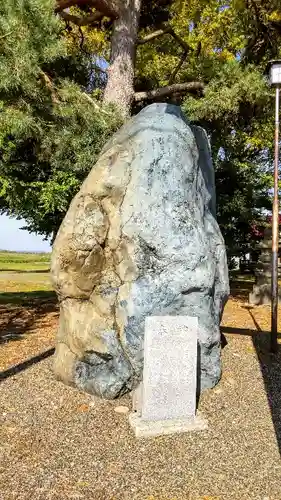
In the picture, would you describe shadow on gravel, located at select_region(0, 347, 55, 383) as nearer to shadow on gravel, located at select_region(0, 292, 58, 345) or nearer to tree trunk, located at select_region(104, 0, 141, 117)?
shadow on gravel, located at select_region(0, 292, 58, 345)

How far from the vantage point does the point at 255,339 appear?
7.22 m

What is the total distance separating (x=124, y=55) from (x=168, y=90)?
4.76 feet

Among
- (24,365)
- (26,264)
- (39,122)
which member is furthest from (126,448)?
(26,264)

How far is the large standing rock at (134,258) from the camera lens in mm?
4598

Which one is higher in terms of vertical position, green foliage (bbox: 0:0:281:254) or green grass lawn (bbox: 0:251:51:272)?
green foliage (bbox: 0:0:281:254)

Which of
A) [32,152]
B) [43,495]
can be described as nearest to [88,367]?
[43,495]

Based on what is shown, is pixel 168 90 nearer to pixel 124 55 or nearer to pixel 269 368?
pixel 124 55

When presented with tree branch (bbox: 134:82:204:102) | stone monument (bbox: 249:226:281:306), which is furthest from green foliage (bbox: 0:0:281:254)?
stone monument (bbox: 249:226:281:306)

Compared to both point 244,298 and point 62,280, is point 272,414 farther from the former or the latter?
point 244,298

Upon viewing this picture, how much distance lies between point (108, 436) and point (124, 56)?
9.03 meters

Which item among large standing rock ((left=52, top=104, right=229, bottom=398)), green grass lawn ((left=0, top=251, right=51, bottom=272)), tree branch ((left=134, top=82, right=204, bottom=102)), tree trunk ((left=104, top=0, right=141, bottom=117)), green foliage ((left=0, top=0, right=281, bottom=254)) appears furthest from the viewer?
green grass lawn ((left=0, top=251, right=51, bottom=272))

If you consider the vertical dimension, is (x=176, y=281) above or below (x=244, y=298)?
above

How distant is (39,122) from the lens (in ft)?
26.7

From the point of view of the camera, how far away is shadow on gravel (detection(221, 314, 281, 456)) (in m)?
4.66
